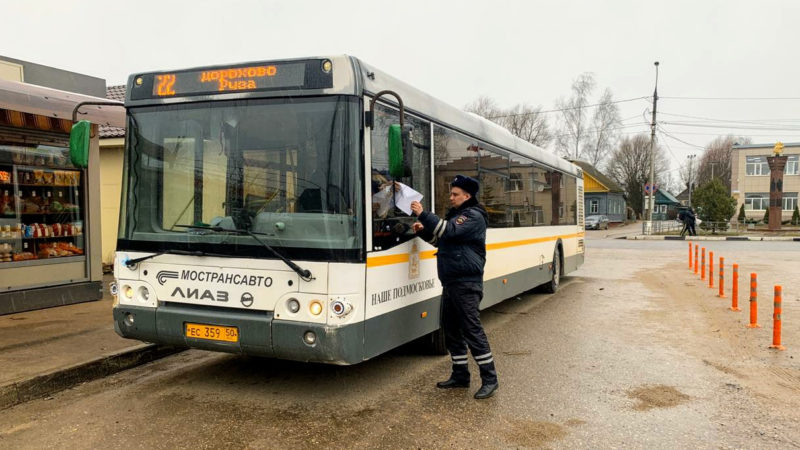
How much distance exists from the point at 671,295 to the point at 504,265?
17.1ft

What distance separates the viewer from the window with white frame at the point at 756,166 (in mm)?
61594

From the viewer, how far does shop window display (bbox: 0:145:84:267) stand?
942 centimetres

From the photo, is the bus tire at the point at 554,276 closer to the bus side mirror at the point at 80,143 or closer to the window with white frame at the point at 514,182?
the window with white frame at the point at 514,182

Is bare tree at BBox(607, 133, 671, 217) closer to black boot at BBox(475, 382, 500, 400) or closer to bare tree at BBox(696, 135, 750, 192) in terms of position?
bare tree at BBox(696, 135, 750, 192)

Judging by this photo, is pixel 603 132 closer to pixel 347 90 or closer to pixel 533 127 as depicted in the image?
pixel 533 127

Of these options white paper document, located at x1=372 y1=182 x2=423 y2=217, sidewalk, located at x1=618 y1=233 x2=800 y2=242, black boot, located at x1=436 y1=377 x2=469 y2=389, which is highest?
white paper document, located at x1=372 y1=182 x2=423 y2=217

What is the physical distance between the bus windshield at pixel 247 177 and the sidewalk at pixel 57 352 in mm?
1516

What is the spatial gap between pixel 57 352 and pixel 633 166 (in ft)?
257

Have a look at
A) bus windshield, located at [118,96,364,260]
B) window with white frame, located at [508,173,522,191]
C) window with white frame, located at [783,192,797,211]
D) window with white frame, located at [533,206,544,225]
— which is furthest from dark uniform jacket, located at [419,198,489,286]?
window with white frame, located at [783,192,797,211]

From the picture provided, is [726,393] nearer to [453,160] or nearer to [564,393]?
[564,393]

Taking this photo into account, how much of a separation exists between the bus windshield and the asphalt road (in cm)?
136

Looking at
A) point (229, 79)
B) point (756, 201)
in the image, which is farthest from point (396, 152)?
point (756, 201)

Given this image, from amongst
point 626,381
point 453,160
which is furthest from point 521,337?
point 453,160

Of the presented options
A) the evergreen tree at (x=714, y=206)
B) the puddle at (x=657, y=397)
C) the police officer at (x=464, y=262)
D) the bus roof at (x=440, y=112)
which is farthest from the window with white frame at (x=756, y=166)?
the police officer at (x=464, y=262)
